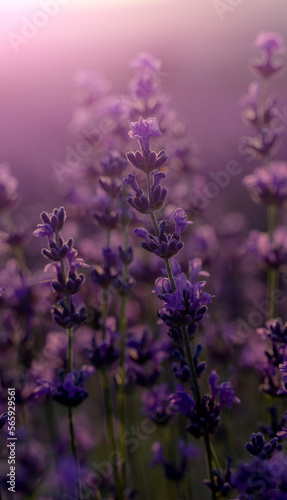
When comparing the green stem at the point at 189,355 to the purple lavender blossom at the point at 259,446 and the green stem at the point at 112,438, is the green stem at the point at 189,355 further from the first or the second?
the green stem at the point at 112,438

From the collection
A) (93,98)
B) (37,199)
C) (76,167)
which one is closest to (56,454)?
(76,167)

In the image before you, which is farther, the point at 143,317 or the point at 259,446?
the point at 143,317

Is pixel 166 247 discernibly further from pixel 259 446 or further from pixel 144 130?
pixel 259 446

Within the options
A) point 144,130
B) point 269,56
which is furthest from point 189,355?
point 269,56

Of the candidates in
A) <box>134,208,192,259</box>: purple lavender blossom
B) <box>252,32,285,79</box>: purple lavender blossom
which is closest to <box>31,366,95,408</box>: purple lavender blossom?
<box>134,208,192,259</box>: purple lavender blossom

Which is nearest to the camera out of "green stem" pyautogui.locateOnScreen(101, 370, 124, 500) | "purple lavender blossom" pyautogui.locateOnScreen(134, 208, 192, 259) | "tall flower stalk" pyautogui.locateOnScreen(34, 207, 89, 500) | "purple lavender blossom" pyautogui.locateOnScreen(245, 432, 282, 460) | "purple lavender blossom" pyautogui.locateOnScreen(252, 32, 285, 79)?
"purple lavender blossom" pyautogui.locateOnScreen(245, 432, 282, 460)

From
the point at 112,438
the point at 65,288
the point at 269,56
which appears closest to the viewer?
the point at 65,288

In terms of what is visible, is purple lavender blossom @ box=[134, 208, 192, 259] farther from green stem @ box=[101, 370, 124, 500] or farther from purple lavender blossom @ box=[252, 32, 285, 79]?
purple lavender blossom @ box=[252, 32, 285, 79]

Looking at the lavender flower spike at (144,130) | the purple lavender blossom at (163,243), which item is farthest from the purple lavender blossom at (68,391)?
the lavender flower spike at (144,130)

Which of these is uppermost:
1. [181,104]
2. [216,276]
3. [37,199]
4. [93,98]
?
[181,104]

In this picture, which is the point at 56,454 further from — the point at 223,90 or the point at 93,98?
the point at 223,90

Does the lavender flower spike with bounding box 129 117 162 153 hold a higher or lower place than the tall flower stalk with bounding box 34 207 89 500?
higher
